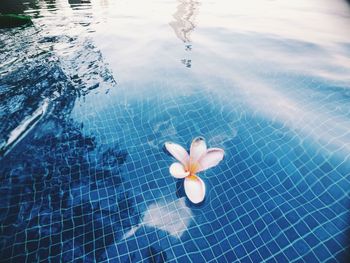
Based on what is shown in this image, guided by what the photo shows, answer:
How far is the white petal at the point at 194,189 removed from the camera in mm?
2599

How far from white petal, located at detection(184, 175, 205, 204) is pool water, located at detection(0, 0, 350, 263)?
7 cm

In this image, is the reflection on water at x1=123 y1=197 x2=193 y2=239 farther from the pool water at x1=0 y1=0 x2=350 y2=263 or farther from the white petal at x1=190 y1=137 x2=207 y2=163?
the white petal at x1=190 y1=137 x2=207 y2=163

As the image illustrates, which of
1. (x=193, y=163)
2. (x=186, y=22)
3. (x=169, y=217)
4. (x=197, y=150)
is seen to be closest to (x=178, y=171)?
(x=193, y=163)

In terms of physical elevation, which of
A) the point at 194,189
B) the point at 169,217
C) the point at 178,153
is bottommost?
the point at 169,217

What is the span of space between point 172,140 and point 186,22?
216 inches

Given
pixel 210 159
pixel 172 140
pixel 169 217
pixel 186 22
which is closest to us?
pixel 169 217

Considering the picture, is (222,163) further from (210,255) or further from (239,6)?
(239,6)

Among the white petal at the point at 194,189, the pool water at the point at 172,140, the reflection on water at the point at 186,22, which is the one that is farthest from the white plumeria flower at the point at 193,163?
the reflection on water at the point at 186,22

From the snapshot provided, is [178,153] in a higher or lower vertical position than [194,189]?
higher

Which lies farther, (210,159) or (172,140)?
(172,140)

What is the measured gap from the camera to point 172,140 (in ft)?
10.9

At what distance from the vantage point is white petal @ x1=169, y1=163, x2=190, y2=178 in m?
2.66

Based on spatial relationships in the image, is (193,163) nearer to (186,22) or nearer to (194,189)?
(194,189)

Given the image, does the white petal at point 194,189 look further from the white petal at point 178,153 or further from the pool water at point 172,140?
the white petal at point 178,153
